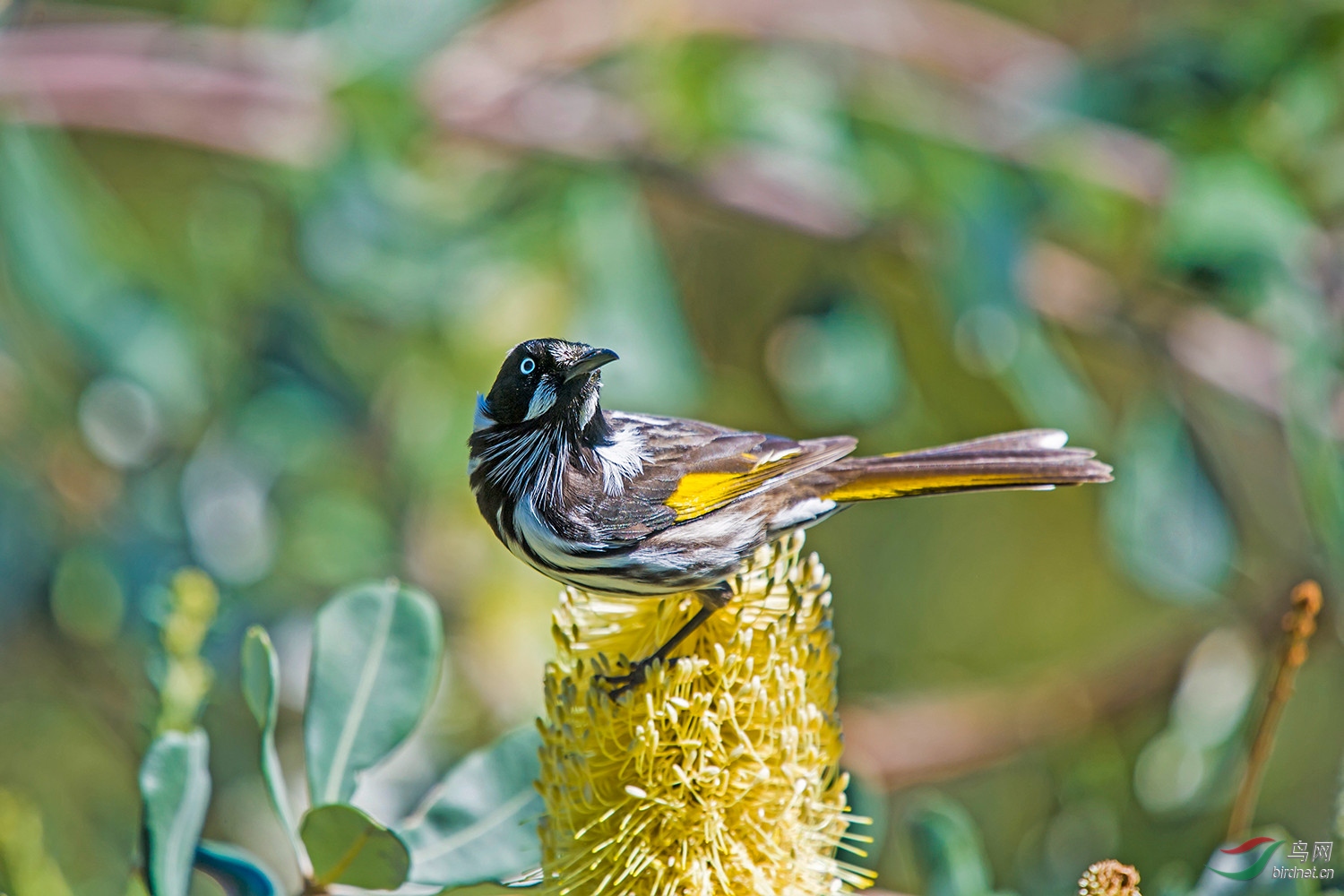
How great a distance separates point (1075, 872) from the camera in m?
1.91

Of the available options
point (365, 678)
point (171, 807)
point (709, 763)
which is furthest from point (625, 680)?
point (171, 807)

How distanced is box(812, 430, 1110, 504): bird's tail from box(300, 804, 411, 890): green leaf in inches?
33.6

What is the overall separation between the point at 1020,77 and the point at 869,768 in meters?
1.74

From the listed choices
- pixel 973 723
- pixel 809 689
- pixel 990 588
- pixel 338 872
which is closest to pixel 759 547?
pixel 809 689

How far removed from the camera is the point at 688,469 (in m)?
1.74

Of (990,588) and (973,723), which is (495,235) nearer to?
(973,723)

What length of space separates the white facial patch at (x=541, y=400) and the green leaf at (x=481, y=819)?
419 millimetres

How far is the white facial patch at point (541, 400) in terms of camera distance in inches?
64.1

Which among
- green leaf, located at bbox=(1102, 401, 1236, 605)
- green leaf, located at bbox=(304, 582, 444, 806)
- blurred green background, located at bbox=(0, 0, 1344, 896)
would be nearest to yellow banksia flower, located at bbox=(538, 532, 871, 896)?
green leaf, located at bbox=(304, 582, 444, 806)

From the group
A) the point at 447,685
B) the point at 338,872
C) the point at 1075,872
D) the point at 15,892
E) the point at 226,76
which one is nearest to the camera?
the point at 338,872

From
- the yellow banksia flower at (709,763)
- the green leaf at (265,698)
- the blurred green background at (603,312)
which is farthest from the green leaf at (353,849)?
the blurred green background at (603,312)

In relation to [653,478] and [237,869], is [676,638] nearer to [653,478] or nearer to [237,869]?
[653,478]

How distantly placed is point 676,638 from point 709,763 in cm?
16

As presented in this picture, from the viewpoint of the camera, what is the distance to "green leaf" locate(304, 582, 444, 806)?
140 cm
